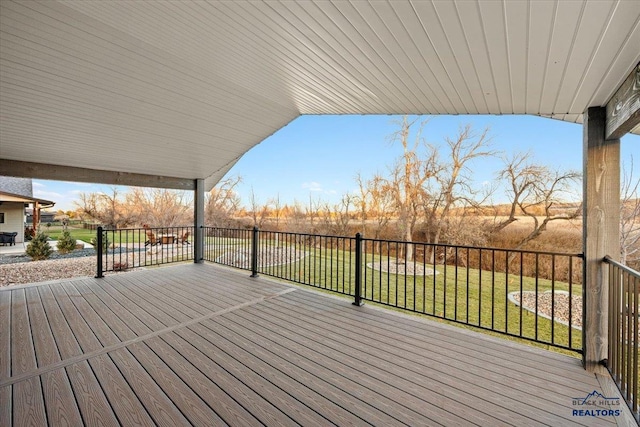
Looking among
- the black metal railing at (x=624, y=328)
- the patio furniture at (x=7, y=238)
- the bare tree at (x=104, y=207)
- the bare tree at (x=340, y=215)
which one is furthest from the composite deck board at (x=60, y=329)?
the bare tree at (x=104, y=207)

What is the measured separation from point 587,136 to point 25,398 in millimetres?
4507

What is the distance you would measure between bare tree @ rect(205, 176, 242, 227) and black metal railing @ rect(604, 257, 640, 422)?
14602 millimetres

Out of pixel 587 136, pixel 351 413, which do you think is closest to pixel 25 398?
pixel 351 413

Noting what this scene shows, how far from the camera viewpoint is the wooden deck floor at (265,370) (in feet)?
5.37

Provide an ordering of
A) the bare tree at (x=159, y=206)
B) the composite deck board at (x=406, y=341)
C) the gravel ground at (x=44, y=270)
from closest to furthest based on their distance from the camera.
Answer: the composite deck board at (x=406, y=341), the gravel ground at (x=44, y=270), the bare tree at (x=159, y=206)

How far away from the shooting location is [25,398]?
1.76 metres

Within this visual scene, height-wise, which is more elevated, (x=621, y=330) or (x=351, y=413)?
(x=621, y=330)

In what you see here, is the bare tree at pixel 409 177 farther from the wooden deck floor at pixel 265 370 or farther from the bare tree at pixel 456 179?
the wooden deck floor at pixel 265 370

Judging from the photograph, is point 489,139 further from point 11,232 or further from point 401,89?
point 11,232

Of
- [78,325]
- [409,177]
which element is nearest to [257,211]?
[409,177]

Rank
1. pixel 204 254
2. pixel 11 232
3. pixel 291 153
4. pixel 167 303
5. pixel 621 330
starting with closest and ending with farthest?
pixel 621 330
pixel 167 303
pixel 204 254
pixel 11 232
pixel 291 153

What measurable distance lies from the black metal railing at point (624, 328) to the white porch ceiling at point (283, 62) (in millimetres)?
1317

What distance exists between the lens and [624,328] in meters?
1.85

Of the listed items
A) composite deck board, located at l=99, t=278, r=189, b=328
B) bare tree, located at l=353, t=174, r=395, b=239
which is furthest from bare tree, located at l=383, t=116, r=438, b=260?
composite deck board, located at l=99, t=278, r=189, b=328
